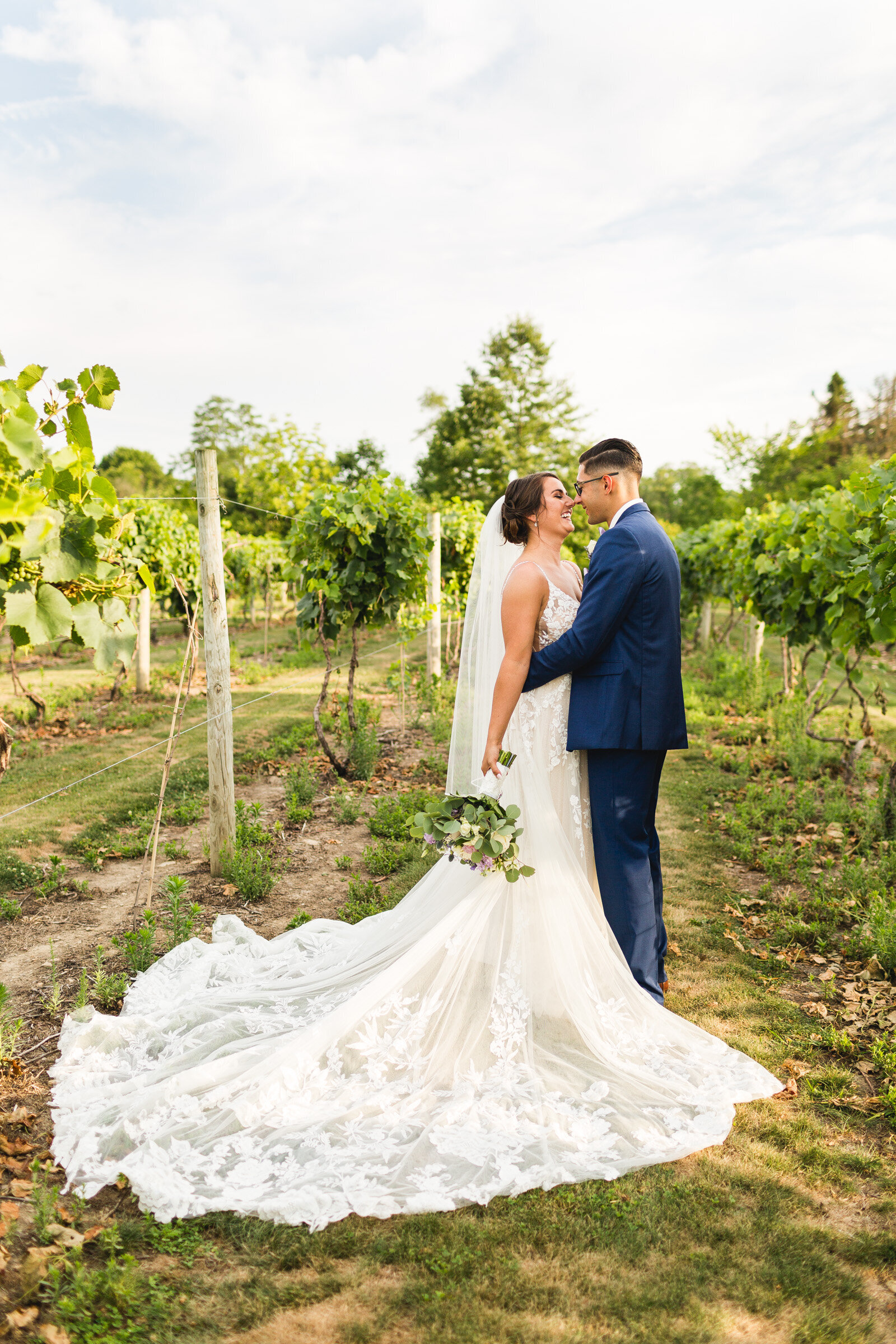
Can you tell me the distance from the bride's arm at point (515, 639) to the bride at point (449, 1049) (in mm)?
11

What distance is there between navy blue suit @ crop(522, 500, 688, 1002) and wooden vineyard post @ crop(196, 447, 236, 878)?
229 centimetres

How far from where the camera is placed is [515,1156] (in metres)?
2.26

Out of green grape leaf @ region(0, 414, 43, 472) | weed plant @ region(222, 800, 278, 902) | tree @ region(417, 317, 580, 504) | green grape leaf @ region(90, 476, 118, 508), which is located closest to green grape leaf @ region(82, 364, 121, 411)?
green grape leaf @ region(90, 476, 118, 508)

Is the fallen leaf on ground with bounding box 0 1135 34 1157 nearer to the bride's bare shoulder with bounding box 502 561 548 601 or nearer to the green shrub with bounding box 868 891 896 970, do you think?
the bride's bare shoulder with bounding box 502 561 548 601

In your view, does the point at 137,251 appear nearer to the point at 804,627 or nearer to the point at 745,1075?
the point at 804,627

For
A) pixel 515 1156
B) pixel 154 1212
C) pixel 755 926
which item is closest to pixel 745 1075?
pixel 515 1156

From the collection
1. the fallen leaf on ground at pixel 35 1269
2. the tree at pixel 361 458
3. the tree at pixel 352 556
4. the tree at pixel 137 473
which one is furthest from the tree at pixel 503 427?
the fallen leaf on ground at pixel 35 1269

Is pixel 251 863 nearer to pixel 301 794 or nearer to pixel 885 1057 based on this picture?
pixel 301 794

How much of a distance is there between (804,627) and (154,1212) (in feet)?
21.9

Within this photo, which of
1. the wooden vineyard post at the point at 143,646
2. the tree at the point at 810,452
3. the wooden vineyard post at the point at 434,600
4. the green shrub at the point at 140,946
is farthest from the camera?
the tree at the point at 810,452

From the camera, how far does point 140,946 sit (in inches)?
140

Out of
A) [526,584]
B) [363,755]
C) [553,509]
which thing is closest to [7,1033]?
[526,584]

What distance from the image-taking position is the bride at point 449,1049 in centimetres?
221

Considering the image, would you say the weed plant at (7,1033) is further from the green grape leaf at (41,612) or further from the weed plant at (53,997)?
the green grape leaf at (41,612)
